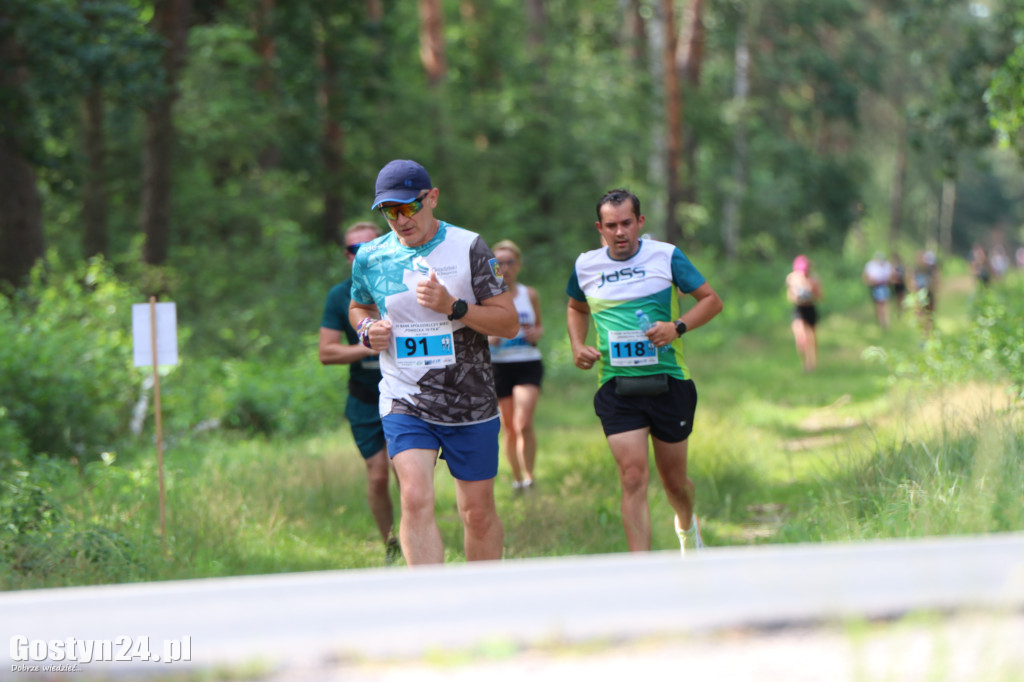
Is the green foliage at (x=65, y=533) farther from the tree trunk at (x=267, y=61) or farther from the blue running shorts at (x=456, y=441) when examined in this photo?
the tree trunk at (x=267, y=61)

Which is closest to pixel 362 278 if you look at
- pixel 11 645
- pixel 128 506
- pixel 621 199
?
pixel 621 199

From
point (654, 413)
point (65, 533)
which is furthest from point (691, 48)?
point (65, 533)

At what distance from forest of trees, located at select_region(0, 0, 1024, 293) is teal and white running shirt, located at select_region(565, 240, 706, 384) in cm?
655

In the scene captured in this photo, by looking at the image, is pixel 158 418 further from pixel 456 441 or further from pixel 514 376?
pixel 514 376

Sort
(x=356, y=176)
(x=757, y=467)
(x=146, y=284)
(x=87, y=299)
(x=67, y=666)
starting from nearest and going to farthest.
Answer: (x=67, y=666)
(x=757, y=467)
(x=87, y=299)
(x=146, y=284)
(x=356, y=176)

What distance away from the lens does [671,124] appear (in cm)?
2561

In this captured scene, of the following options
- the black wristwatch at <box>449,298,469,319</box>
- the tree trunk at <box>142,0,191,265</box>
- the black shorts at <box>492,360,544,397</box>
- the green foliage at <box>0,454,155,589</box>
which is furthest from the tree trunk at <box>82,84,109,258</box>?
the black wristwatch at <box>449,298,469,319</box>

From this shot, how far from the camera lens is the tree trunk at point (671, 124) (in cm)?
2464

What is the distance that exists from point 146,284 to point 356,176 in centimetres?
671

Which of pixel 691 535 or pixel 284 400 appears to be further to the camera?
pixel 284 400

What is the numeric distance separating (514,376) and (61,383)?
423cm

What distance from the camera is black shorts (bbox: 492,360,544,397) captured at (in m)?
9.02

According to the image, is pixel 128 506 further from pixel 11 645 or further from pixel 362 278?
pixel 11 645

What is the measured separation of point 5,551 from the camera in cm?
612
